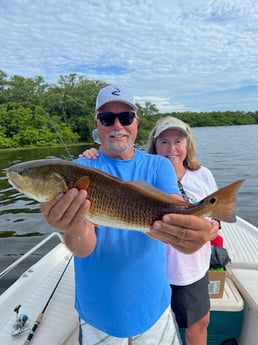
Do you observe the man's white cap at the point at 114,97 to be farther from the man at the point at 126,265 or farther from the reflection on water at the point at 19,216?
the reflection on water at the point at 19,216

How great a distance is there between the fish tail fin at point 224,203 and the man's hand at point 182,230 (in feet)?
0.29

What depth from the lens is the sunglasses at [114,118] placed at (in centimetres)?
216

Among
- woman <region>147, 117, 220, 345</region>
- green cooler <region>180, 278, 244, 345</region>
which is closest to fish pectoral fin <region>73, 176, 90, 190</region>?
woman <region>147, 117, 220, 345</region>

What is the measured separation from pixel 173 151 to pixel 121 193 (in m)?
1.31

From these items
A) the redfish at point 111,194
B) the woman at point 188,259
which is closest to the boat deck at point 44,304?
the woman at point 188,259

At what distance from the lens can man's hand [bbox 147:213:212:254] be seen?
1669 mm

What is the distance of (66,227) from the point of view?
5.62ft

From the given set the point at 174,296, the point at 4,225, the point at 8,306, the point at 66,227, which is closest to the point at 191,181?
the point at 174,296

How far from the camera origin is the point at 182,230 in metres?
1.70

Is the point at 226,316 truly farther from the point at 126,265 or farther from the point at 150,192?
the point at 150,192

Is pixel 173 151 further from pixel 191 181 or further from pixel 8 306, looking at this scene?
pixel 8 306

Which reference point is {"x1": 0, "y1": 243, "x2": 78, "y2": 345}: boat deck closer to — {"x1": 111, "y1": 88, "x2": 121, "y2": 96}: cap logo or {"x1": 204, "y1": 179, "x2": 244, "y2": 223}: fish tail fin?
{"x1": 204, "y1": 179, "x2": 244, "y2": 223}: fish tail fin

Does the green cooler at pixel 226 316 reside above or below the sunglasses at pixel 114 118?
below

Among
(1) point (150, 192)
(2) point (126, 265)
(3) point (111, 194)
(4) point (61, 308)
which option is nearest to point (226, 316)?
(4) point (61, 308)
